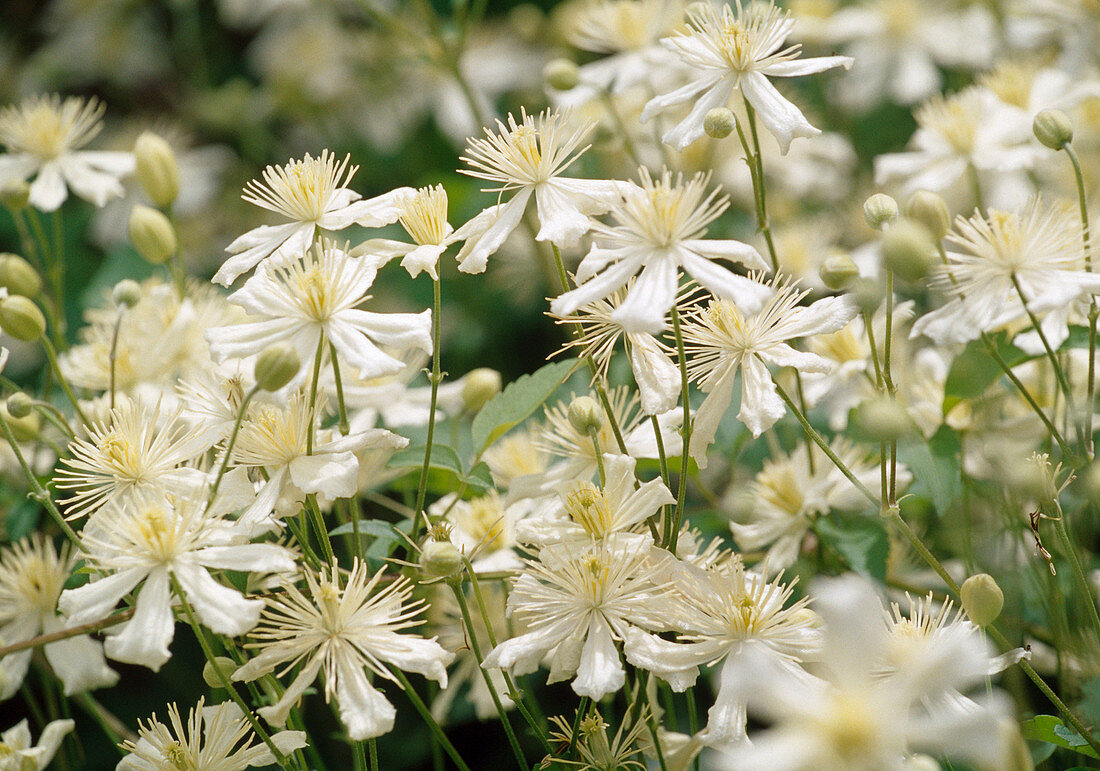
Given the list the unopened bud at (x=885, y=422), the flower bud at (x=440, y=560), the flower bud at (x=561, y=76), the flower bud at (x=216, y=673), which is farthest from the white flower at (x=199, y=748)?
the flower bud at (x=561, y=76)

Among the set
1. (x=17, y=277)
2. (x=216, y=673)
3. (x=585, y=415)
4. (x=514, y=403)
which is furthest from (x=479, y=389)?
(x=17, y=277)

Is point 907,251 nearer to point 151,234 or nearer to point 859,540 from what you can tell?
point 859,540

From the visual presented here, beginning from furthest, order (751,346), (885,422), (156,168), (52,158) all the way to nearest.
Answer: (52,158) < (156,168) < (751,346) < (885,422)

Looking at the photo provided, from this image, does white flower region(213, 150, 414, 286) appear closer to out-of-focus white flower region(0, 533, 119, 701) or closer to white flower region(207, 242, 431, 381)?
white flower region(207, 242, 431, 381)

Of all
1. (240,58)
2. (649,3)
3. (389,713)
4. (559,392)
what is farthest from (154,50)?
(389,713)

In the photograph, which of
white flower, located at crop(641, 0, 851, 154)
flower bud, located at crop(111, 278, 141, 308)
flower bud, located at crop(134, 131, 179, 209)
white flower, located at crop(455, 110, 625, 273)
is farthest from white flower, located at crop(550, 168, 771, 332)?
flower bud, located at crop(134, 131, 179, 209)

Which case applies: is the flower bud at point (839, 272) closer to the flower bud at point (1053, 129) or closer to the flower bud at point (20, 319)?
the flower bud at point (1053, 129)

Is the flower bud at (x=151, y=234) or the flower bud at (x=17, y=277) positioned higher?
the flower bud at (x=151, y=234)
